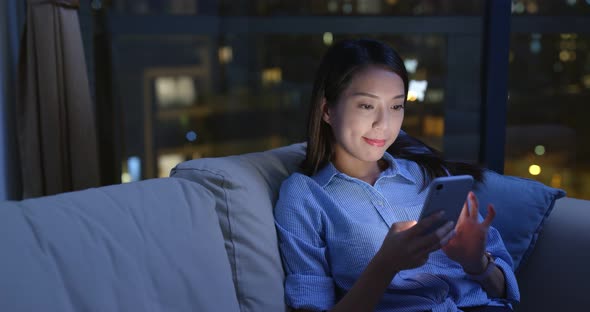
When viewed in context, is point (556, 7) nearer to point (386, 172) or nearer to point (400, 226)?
point (386, 172)

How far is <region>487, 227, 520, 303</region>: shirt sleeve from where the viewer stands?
1470 millimetres

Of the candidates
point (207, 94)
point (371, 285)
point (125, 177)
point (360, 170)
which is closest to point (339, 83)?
point (360, 170)

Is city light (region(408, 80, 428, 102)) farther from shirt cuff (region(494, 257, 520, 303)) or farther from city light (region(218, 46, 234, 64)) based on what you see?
city light (region(218, 46, 234, 64))

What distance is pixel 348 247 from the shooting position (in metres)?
1.40

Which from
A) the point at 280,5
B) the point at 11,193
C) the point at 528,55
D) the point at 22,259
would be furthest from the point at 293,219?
the point at 280,5

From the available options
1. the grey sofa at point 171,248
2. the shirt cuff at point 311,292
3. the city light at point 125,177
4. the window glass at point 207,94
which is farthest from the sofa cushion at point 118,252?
the city light at point 125,177

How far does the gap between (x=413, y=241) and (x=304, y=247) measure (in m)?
0.30

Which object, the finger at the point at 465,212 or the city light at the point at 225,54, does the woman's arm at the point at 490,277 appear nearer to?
the finger at the point at 465,212

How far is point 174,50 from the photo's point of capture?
342 centimetres

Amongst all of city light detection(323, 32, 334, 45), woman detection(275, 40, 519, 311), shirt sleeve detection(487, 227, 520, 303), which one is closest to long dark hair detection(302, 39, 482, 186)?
woman detection(275, 40, 519, 311)

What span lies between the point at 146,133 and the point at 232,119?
0.48 m

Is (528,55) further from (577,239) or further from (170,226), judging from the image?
(170,226)

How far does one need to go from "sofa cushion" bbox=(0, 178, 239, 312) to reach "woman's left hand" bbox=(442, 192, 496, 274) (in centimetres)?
48

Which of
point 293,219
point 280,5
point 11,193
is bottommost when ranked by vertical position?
point 11,193
